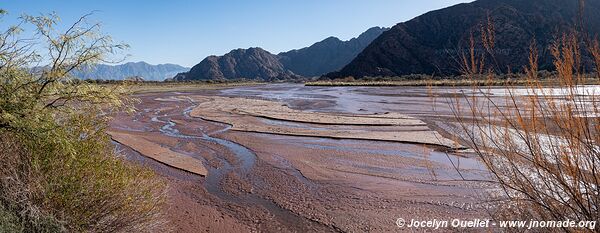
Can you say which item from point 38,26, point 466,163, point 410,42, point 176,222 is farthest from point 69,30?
point 410,42

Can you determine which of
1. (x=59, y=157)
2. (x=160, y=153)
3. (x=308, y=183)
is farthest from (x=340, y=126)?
(x=59, y=157)

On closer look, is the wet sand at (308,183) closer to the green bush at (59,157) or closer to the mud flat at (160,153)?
the mud flat at (160,153)

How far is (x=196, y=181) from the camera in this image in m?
11.4

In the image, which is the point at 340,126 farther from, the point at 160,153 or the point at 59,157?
the point at 59,157

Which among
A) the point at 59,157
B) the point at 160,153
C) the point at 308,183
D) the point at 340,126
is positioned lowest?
the point at 308,183

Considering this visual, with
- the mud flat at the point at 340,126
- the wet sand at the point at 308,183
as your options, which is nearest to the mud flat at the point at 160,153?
the wet sand at the point at 308,183

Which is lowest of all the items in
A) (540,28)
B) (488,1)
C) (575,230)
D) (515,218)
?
(515,218)

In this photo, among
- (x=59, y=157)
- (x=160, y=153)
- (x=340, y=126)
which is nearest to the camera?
(x=59, y=157)

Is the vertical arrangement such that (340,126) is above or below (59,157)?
below

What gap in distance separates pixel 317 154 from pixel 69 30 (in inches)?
375

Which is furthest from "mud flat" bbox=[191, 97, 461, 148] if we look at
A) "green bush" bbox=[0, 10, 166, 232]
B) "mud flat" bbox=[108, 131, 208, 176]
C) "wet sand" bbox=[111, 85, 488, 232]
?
"green bush" bbox=[0, 10, 166, 232]

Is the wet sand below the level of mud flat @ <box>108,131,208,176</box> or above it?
below

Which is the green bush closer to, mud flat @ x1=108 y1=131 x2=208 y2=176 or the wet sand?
the wet sand

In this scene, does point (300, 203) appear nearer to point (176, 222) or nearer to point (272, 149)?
point (176, 222)
